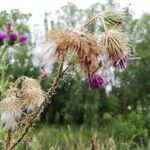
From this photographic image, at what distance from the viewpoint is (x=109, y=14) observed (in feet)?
6.73

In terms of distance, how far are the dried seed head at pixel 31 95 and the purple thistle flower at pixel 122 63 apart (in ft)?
1.53

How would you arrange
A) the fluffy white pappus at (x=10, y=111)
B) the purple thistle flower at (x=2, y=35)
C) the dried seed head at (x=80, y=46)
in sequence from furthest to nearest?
the purple thistle flower at (x=2, y=35) → the fluffy white pappus at (x=10, y=111) → the dried seed head at (x=80, y=46)

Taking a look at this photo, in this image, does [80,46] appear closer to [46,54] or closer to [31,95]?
[46,54]

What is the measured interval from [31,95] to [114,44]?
1.82 ft

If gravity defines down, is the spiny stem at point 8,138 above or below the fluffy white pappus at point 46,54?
below

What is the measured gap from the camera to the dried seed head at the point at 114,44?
1.96m

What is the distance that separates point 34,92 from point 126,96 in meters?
28.7

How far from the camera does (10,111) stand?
2334 millimetres

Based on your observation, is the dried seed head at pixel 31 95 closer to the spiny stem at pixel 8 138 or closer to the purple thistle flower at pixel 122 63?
the spiny stem at pixel 8 138

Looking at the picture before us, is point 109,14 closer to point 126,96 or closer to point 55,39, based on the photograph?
point 55,39

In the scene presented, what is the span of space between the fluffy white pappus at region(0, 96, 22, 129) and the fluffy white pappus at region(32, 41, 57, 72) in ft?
1.41

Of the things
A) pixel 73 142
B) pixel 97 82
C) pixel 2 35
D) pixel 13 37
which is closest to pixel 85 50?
pixel 97 82

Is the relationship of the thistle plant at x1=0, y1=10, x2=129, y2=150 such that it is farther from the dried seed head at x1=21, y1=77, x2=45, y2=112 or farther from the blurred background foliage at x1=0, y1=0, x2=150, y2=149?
the blurred background foliage at x1=0, y1=0, x2=150, y2=149

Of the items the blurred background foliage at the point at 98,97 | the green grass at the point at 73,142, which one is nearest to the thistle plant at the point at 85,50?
the green grass at the point at 73,142
